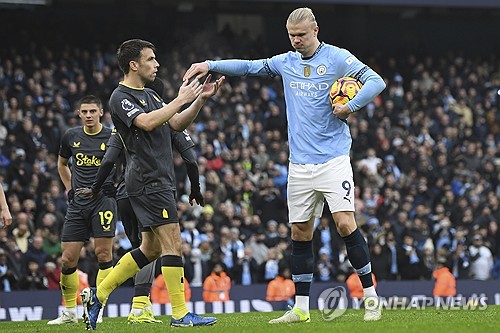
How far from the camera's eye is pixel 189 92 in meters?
9.04

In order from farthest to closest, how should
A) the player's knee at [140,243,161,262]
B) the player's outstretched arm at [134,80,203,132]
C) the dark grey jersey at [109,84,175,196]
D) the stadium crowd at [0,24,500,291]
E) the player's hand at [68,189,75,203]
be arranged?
the stadium crowd at [0,24,500,291] < the player's hand at [68,189,75,203] < the player's knee at [140,243,161,262] < the dark grey jersey at [109,84,175,196] < the player's outstretched arm at [134,80,203,132]

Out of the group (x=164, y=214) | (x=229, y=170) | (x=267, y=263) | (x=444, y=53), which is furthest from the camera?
(x=444, y=53)

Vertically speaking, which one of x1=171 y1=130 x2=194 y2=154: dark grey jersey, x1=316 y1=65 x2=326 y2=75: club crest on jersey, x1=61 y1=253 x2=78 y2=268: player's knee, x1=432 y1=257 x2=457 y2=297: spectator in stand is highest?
x1=316 y1=65 x2=326 y2=75: club crest on jersey

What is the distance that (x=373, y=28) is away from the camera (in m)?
32.0

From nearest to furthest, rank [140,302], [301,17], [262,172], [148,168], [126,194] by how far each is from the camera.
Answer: [148,168], [301,17], [140,302], [126,194], [262,172]

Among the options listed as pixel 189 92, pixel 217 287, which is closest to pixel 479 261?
pixel 217 287

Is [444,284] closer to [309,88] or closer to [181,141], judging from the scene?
[181,141]

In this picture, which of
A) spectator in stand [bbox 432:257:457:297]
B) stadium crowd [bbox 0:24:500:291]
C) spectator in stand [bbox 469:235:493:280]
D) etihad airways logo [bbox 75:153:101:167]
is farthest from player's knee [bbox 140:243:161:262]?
spectator in stand [bbox 469:235:493:280]

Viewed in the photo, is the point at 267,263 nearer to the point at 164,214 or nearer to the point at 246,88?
the point at 246,88

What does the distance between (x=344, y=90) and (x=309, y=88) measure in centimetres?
34

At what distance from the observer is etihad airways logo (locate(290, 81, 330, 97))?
9617 millimetres

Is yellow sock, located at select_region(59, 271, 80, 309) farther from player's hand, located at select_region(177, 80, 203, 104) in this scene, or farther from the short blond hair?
the short blond hair

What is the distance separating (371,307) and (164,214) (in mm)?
2148

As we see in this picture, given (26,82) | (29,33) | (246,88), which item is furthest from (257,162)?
(29,33)
